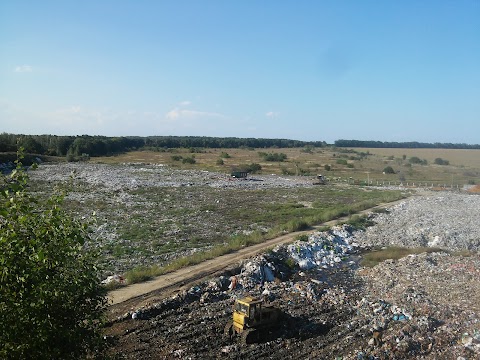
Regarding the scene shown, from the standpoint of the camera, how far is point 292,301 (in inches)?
632

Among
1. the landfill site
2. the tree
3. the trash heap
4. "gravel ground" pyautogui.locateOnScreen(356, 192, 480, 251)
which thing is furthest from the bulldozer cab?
"gravel ground" pyautogui.locateOnScreen(356, 192, 480, 251)

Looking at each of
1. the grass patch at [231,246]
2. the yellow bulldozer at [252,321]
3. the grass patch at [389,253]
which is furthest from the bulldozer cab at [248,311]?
the grass patch at [389,253]

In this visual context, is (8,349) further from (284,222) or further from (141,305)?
(284,222)

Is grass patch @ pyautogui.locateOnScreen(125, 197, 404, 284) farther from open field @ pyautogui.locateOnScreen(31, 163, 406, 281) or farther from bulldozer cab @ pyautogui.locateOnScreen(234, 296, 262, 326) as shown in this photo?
bulldozer cab @ pyautogui.locateOnScreen(234, 296, 262, 326)

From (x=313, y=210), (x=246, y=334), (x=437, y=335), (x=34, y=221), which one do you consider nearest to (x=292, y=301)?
(x=246, y=334)

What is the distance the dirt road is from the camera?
615 inches

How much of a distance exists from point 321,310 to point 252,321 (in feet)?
11.6

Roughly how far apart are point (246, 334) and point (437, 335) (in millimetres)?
5845

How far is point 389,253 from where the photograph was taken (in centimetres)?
2369

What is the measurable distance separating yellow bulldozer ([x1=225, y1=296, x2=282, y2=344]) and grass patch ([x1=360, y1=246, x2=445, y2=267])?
10191 mm

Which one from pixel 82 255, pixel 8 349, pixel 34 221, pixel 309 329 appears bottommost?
pixel 309 329

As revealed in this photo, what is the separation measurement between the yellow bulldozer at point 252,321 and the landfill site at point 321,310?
0.25 feet

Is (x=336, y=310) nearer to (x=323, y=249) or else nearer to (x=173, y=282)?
(x=173, y=282)

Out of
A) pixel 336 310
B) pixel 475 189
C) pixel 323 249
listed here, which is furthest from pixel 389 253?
pixel 475 189
